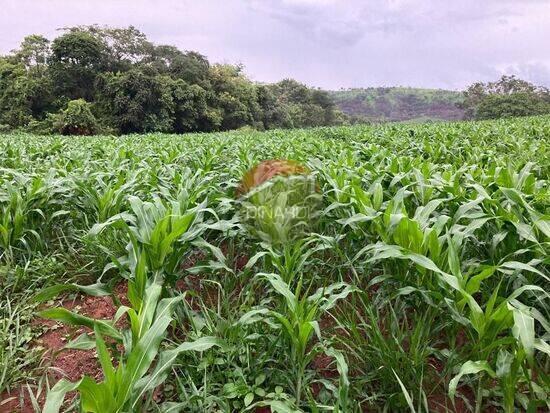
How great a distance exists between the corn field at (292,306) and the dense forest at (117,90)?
29.1m

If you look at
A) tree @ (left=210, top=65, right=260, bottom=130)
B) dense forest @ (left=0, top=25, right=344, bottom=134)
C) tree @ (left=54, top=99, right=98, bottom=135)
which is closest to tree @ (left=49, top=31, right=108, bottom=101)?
dense forest @ (left=0, top=25, right=344, bottom=134)

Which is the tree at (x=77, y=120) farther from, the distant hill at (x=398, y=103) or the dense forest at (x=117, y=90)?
the distant hill at (x=398, y=103)

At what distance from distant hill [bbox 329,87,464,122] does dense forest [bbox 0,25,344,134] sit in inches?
2141

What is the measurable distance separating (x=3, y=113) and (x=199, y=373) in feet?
128

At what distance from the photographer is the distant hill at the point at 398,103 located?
8850 cm

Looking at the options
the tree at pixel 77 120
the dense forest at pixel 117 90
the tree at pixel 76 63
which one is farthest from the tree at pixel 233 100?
the tree at pixel 77 120

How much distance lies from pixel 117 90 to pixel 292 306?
32458 mm

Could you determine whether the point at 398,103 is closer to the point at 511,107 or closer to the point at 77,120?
the point at 511,107

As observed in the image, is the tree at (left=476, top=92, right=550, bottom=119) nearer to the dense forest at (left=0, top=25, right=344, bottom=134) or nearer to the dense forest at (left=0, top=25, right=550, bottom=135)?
the dense forest at (left=0, top=25, right=550, bottom=135)

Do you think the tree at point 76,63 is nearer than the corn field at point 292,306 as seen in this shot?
No

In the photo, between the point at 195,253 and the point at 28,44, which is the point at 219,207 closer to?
the point at 195,253

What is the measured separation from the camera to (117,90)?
99.6ft

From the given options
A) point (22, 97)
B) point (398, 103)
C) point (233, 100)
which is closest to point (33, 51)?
point (22, 97)

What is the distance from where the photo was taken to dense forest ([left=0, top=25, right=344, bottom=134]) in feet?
98.5
